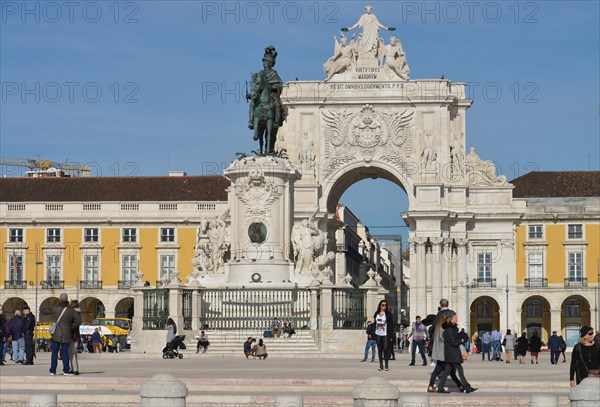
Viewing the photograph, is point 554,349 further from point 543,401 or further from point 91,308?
point 91,308

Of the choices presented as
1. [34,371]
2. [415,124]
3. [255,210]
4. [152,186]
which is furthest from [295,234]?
[152,186]

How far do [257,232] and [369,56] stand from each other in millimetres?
51686

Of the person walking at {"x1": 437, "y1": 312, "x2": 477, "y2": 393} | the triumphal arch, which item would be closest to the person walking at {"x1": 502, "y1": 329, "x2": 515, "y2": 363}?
the person walking at {"x1": 437, "y1": 312, "x2": 477, "y2": 393}

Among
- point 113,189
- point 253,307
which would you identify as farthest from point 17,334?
point 113,189

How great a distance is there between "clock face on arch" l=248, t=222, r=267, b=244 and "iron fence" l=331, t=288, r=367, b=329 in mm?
2514

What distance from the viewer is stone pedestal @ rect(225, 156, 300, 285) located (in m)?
40.7

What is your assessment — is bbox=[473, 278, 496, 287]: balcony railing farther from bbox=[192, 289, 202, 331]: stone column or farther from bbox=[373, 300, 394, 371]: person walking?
bbox=[373, 300, 394, 371]: person walking

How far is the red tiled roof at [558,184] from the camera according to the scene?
9769cm

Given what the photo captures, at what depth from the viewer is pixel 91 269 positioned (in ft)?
307

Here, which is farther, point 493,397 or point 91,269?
point 91,269

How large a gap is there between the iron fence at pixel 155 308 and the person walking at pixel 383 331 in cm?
966

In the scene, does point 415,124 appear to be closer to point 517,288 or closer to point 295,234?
point 517,288

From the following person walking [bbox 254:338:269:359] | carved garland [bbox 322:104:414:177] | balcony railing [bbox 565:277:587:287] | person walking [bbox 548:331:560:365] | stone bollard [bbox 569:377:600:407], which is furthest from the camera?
balcony railing [bbox 565:277:587:287]

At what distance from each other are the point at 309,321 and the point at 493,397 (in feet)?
58.6
